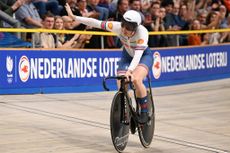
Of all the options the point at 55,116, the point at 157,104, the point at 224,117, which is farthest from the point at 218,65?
the point at 55,116

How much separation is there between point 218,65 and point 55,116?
8.11 m

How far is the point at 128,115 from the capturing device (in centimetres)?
825

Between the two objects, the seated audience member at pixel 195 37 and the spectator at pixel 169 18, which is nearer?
the seated audience member at pixel 195 37

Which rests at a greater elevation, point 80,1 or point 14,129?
point 80,1

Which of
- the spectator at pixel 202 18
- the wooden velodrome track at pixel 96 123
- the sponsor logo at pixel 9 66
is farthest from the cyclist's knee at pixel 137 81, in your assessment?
the spectator at pixel 202 18

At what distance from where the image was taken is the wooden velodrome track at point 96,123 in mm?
8727

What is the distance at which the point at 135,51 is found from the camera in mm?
8297

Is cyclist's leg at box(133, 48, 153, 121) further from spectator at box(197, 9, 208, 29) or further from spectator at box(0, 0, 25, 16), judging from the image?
spectator at box(197, 9, 208, 29)

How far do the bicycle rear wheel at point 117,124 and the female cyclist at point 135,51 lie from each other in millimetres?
301

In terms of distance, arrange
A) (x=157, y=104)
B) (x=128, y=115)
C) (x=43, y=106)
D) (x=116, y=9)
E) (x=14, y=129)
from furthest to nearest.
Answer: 1. (x=116, y=9)
2. (x=157, y=104)
3. (x=43, y=106)
4. (x=14, y=129)
5. (x=128, y=115)

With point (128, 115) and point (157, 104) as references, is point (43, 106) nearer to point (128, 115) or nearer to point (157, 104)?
point (157, 104)

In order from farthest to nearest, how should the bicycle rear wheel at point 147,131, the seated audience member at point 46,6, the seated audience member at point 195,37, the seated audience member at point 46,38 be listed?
the seated audience member at point 195,37, the seated audience member at point 46,6, the seated audience member at point 46,38, the bicycle rear wheel at point 147,131

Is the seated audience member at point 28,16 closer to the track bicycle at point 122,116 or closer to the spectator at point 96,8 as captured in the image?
the spectator at point 96,8

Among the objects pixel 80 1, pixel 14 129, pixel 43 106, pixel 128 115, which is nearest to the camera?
pixel 128 115
